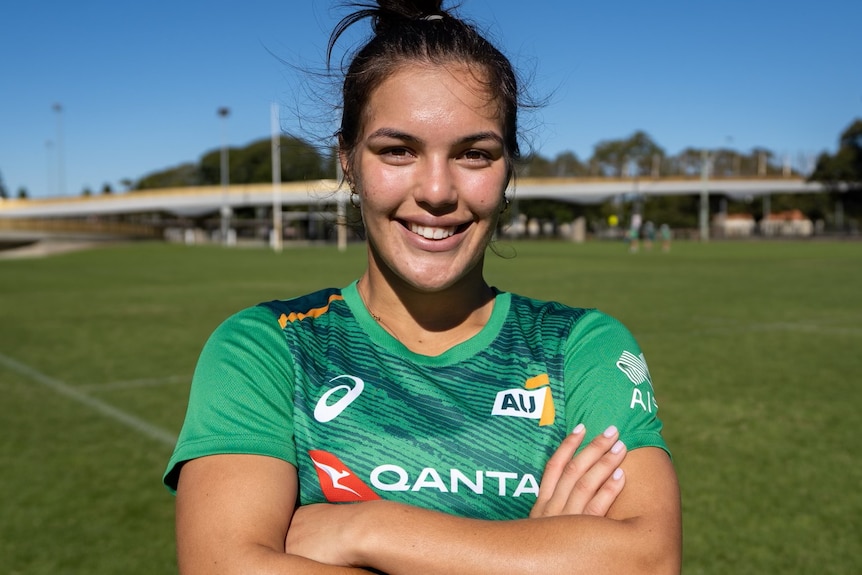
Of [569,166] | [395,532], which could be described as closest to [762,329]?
[395,532]

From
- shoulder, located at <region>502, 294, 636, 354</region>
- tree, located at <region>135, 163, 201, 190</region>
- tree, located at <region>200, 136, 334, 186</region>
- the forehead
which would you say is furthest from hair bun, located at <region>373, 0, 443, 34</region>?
tree, located at <region>135, 163, 201, 190</region>


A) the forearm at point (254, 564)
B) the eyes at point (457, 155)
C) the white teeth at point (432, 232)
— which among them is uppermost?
the eyes at point (457, 155)

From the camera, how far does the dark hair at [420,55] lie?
2.18m

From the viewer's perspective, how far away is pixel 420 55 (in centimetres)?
217

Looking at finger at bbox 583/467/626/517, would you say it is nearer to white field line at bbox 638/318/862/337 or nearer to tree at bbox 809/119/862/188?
white field line at bbox 638/318/862/337

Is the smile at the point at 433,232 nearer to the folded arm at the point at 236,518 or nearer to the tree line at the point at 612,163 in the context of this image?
the folded arm at the point at 236,518

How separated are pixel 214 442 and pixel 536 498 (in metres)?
0.77

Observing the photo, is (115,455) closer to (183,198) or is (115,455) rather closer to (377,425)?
(377,425)

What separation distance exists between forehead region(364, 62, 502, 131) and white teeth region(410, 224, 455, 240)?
25 centimetres

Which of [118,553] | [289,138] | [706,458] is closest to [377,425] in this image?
[289,138]

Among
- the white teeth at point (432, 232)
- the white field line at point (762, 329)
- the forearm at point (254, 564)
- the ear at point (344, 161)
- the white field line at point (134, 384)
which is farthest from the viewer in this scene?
the white field line at point (762, 329)

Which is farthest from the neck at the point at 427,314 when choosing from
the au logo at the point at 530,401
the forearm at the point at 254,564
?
the forearm at the point at 254,564

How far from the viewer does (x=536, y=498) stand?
84.4 inches

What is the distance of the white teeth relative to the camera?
7.03ft
